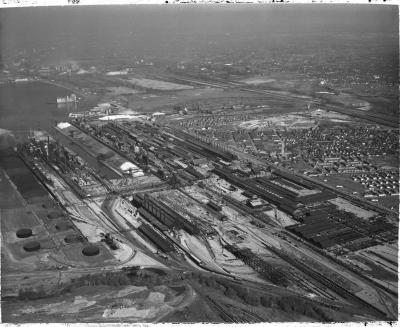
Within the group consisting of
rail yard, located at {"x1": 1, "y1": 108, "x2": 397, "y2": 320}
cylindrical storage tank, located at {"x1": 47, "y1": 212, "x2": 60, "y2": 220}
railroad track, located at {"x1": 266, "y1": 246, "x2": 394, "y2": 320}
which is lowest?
railroad track, located at {"x1": 266, "y1": 246, "x2": 394, "y2": 320}

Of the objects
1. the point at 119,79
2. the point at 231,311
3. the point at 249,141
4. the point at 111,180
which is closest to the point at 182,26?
the point at 119,79

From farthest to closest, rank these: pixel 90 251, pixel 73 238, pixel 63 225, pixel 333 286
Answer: pixel 63 225
pixel 73 238
pixel 90 251
pixel 333 286

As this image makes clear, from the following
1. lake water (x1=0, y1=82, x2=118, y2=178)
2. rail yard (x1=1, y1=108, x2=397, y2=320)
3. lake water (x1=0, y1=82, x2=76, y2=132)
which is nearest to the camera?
rail yard (x1=1, y1=108, x2=397, y2=320)

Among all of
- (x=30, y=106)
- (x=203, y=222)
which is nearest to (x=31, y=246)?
(x=203, y=222)

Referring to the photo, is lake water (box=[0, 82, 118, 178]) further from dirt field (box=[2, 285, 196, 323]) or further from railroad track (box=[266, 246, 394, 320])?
railroad track (box=[266, 246, 394, 320])

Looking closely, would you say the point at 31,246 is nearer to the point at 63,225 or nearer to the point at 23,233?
the point at 23,233

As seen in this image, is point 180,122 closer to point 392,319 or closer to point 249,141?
point 249,141

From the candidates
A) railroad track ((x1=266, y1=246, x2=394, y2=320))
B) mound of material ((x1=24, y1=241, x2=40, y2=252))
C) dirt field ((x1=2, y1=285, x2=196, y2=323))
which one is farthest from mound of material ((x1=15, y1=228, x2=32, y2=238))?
railroad track ((x1=266, y1=246, x2=394, y2=320))

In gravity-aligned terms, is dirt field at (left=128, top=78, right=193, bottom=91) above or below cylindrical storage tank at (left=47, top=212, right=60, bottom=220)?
above

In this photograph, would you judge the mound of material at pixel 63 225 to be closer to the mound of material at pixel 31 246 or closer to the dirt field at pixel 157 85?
the mound of material at pixel 31 246
